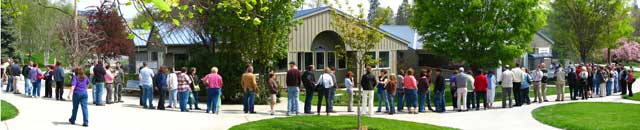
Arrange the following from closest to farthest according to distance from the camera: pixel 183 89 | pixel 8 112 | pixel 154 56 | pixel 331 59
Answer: pixel 8 112
pixel 183 89
pixel 331 59
pixel 154 56

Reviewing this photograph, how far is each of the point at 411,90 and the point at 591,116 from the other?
4661mm

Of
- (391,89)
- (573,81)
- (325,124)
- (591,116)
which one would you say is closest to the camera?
(325,124)

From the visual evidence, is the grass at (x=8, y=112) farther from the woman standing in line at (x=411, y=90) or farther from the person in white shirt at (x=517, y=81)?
the person in white shirt at (x=517, y=81)

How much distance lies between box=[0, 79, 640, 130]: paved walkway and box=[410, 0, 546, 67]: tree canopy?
6047 millimetres

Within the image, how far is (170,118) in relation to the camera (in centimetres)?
1530

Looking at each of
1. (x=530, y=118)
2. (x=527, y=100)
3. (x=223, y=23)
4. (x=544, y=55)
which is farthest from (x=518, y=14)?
(x=544, y=55)

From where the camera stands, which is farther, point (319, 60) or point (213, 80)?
point (319, 60)

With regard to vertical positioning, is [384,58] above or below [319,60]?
above

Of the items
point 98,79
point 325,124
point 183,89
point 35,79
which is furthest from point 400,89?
point 35,79

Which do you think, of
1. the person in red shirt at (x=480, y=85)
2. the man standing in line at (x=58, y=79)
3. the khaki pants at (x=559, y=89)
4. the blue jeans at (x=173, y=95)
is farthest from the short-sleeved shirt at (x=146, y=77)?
the khaki pants at (x=559, y=89)

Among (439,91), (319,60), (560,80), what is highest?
(319,60)

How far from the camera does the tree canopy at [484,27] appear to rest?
24625 millimetres

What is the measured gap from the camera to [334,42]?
3269 centimetres

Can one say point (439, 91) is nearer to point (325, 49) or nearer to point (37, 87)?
point (37, 87)
